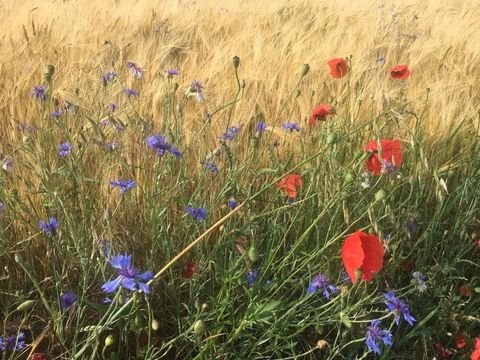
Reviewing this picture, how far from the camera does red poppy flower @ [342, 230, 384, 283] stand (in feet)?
3.09

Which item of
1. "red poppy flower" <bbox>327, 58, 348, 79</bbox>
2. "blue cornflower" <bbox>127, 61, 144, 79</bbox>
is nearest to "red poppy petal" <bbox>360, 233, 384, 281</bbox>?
"red poppy flower" <bbox>327, 58, 348, 79</bbox>

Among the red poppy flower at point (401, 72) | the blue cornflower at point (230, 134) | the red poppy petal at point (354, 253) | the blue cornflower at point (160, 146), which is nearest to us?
the red poppy petal at point (354, 253)

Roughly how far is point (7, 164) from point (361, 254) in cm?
81

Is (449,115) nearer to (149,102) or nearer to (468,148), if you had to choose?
(468,148)

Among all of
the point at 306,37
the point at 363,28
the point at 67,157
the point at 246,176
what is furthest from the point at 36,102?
the point at 363,28

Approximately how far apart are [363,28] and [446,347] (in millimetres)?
1965

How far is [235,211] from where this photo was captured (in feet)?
2.79

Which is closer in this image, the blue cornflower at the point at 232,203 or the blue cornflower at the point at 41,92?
the blue cornflower at the point at 232,203

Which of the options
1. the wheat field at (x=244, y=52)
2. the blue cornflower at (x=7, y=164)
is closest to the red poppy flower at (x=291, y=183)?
the wheat field at (x=244, y=52)

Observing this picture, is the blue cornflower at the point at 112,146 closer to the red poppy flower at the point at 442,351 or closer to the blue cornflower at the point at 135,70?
the blue cornflower at the point at 135,70

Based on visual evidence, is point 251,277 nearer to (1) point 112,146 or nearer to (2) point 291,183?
(2) point 291,183

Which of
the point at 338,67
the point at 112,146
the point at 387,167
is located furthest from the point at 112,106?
the point at 387,167

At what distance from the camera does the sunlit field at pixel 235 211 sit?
111 cm

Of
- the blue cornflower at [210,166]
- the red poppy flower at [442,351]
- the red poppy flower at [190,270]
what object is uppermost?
the blue cornflower at [210,166]
